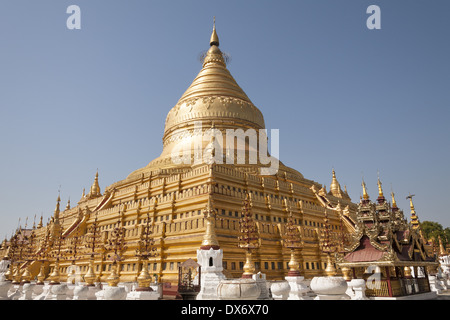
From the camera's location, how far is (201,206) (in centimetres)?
3003

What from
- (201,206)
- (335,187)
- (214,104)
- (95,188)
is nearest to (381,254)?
(201,206)

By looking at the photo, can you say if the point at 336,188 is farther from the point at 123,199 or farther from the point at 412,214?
the point at 123,199

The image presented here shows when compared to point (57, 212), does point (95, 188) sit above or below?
above

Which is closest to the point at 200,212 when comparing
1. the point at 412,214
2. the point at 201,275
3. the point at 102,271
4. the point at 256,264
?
the point at 256,264

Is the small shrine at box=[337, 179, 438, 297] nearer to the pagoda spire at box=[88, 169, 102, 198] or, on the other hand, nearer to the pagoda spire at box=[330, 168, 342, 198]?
the pagoda spire at box=[330, 168, 342, 198]

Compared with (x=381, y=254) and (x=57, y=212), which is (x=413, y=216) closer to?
(x=381, y=254)

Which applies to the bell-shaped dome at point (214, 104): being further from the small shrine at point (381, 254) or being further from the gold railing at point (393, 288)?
→ the gold railing at point (393, 288)

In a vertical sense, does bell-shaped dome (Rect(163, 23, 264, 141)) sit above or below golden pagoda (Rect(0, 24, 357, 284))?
above

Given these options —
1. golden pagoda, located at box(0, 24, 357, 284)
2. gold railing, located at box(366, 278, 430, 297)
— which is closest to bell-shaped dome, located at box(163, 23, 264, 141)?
golden pagoda, located at box(0, 24, 357, 284)

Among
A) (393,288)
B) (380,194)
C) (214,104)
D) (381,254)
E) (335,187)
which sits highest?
(214,104)

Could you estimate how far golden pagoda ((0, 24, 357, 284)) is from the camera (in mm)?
29016

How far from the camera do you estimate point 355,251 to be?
20.8 metres

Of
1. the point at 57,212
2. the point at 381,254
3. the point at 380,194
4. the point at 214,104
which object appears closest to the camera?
the point at 381,254
